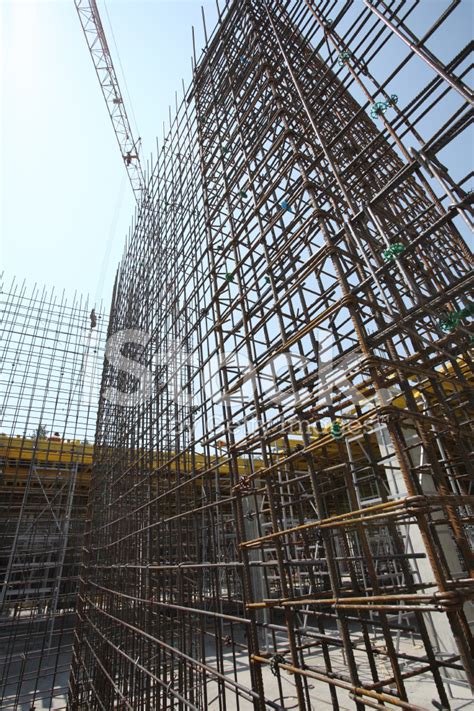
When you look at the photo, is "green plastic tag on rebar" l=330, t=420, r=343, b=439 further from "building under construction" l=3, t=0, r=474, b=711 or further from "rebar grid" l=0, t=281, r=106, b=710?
"rebar grid" l=0, t=281, r=106, b=710

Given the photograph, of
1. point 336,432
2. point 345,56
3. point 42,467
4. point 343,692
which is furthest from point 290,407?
point 42,467

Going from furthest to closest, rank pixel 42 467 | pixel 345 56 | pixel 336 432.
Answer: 1. pixel 42 467
2. pixel 345 56
3. pixel 336 432

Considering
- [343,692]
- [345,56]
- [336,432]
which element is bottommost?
[343,692]

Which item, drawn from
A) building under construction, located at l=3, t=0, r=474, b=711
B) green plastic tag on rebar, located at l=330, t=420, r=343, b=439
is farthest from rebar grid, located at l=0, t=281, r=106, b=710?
green plastic tag on rebar, located at l=330, t=420, r=343, b=439

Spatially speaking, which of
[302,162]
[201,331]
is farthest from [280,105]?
[201,331]

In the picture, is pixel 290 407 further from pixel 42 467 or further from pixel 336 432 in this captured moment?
pixel 42 467

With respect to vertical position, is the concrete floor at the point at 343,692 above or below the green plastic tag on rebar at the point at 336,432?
below

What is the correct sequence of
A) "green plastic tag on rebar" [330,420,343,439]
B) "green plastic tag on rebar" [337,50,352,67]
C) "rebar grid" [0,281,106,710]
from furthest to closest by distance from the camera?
"rebar grid" [0,281,106,710] < "green plastic tag on rebar" [337,50,352,67] < "green plastic tag on rebar" [330,420,343,439]

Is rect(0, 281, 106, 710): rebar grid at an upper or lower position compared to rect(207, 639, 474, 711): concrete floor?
upper

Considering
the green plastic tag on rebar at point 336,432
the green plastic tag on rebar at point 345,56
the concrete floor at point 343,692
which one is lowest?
the concrete floor at point 343,692

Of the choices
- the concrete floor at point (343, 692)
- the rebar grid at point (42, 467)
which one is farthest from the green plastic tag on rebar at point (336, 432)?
the rebar grid at point (42, 467)

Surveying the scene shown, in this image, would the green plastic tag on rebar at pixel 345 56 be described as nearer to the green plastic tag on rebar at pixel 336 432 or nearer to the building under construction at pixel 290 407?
the building under construction at pixel 290 407

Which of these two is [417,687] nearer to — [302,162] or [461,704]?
[461,704]

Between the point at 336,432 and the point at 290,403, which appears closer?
the point at 336,432
